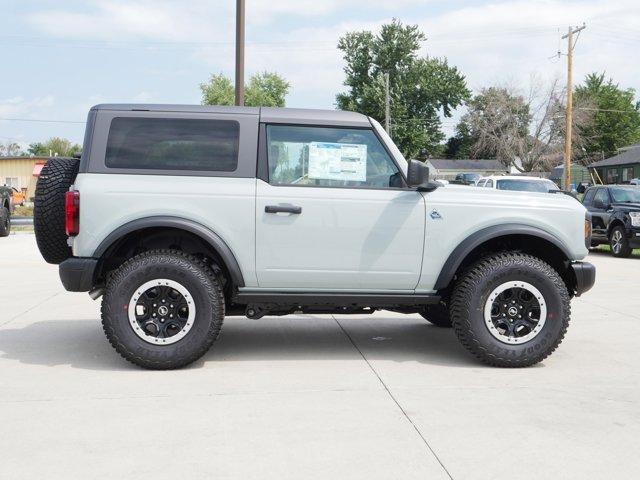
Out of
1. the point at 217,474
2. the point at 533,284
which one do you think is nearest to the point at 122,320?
the point at 217,474

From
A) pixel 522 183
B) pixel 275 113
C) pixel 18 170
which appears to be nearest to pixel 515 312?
pixel 275 113

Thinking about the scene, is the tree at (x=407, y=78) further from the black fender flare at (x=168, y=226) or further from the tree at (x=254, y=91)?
the black fender flare at (x=168, y=226)

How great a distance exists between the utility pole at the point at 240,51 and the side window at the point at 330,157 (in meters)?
9.88

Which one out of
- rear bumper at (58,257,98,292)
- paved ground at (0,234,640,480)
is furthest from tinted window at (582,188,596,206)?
rear bumper at (58,257,98,292)

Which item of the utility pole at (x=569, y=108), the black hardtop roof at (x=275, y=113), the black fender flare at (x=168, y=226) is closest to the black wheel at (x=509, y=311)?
the black hardtop roof at (x=275, y=113)

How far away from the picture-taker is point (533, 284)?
568 centimetres

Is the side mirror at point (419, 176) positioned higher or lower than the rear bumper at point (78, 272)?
higher

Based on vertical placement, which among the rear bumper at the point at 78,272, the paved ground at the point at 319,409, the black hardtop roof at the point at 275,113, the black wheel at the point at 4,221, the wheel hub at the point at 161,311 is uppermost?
the black hardtop roof at the point at 275,113

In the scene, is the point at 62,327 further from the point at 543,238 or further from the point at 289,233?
the point at 543,238

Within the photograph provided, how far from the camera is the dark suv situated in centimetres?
1600

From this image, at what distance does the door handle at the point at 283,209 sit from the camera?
18.1 ft

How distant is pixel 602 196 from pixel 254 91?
7207 cm

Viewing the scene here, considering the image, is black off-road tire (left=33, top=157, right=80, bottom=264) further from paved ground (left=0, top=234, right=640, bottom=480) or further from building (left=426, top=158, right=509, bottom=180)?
building (left=426, top=158, right=509, bottom=180)

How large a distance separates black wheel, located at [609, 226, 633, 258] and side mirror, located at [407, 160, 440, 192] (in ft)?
39.1
